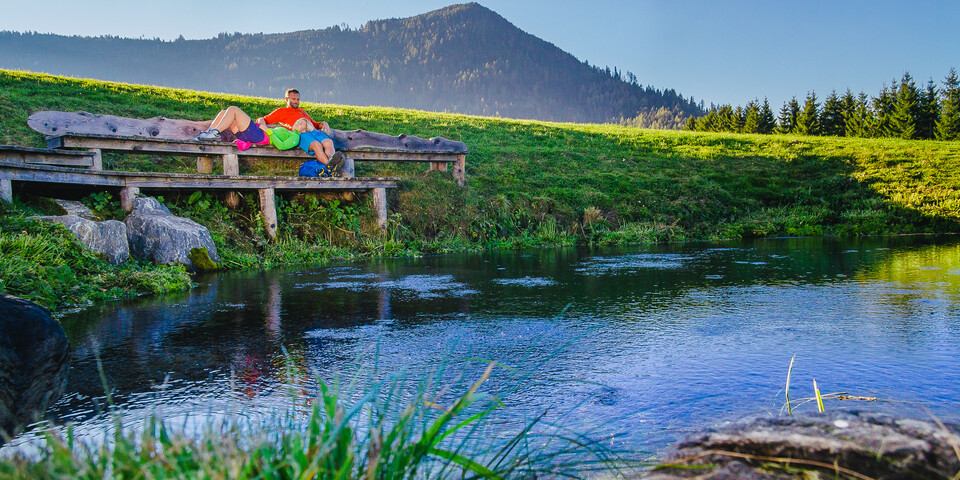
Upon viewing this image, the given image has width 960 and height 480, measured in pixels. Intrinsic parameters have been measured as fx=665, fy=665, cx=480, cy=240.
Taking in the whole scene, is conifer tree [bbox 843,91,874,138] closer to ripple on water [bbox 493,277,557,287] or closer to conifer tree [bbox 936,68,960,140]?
conifer tree [bbox 936,68,960,140]

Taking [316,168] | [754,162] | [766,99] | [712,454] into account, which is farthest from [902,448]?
[766,99]

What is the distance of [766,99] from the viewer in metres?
57.8

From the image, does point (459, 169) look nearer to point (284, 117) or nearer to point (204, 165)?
point (284, 117)

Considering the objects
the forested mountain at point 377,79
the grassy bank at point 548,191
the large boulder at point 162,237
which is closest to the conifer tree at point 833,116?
the grassy bank at point 548,191

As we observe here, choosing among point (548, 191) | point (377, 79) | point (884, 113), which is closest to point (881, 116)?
point (884, 113)

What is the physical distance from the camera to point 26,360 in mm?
3229

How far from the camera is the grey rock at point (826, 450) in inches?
71.1

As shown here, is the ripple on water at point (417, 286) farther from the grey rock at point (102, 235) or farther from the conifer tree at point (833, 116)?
the conifer tree at point (833, 116)

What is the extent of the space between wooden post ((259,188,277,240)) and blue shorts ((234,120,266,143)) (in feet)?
4.50

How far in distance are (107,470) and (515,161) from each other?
2045cm

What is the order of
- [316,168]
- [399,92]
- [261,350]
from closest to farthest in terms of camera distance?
[261,350] < [316,168] < [399,92]

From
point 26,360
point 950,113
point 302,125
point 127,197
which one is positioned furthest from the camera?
point 950,113

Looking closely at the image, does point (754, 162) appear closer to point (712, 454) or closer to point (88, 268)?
point (88, 268)

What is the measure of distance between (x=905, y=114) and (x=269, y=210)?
2064 inches
